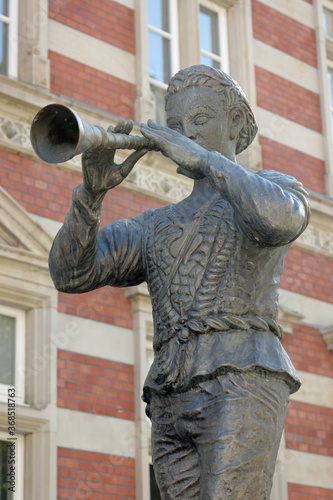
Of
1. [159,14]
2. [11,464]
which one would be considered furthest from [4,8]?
[11,464]

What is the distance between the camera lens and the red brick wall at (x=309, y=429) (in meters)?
11.4

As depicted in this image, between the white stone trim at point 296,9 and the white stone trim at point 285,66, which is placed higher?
the white stone trim at point 296,9

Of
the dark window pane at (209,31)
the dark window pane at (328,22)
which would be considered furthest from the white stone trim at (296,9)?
the dark window pane at (209,31)

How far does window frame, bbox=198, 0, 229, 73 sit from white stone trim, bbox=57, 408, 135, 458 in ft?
15.4

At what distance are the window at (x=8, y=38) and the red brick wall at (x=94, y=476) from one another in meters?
3.53

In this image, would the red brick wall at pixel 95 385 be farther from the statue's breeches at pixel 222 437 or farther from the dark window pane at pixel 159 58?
the statue's breeches at pixel 222 437

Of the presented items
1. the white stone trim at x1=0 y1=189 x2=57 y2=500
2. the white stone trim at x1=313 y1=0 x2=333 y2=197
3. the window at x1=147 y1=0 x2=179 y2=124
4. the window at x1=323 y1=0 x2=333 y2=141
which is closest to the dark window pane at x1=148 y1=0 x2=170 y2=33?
the window at x1=147 y1=0 x2=179 y2=124

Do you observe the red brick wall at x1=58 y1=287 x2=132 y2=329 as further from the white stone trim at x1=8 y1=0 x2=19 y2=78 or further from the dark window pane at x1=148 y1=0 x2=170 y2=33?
the dark window pane at x1=148 y1=0 x2=170 y2=33

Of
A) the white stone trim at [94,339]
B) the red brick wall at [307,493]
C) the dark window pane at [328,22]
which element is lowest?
the red brick wall at [307,493]

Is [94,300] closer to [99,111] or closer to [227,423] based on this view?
[99,111]

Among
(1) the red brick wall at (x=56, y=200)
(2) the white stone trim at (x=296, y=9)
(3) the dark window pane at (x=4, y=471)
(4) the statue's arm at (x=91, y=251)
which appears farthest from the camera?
(2) the white stone trim at (x=296, y=9)

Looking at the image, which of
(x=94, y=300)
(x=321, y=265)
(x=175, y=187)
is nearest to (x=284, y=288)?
(x=321, y=265)

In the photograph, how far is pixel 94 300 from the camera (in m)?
9.86

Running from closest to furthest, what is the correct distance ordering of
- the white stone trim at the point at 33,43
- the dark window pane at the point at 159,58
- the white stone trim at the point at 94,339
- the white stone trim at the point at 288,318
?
the white stone trim at the point at 94,339, the white stone trim at the point at 33,43, the white stone trim at the point at 288,318, the dark window pane at the point at 159,58
